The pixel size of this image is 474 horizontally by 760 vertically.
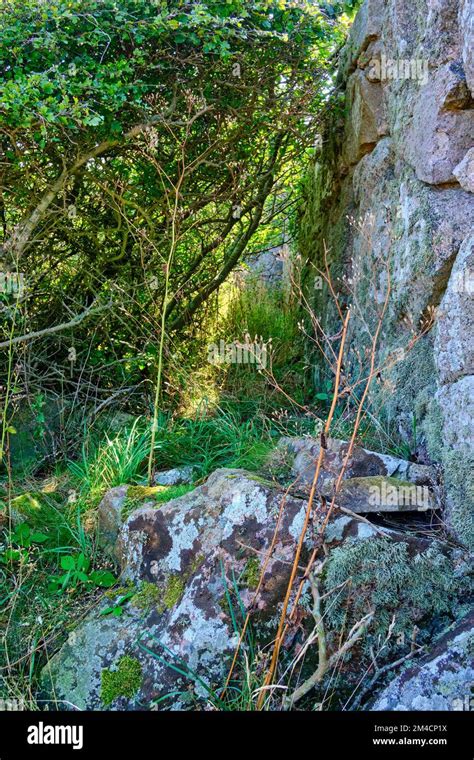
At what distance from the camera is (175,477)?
3730 millimetres

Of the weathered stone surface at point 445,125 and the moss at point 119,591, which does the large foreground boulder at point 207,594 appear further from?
the weathered stone surface at point 445,125

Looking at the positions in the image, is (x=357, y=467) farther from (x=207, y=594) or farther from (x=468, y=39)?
(x=468, y=39)

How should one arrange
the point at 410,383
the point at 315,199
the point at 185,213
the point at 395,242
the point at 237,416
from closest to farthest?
the point at 410,383 < the point at 395,242 < the point at 237,416 < the point at 185,213 < the point at 315,199

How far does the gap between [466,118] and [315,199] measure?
2.51 metres

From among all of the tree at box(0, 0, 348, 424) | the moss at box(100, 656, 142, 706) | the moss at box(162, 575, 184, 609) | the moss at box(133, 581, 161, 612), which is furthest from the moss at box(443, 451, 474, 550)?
the tree at box(0, 0, 348, 424)

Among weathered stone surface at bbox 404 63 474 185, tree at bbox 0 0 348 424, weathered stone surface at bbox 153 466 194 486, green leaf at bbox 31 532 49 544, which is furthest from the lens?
tree at bbox 0 0 348 424

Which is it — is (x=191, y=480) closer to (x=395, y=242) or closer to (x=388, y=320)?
(x=388, y=320)

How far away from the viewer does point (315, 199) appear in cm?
570

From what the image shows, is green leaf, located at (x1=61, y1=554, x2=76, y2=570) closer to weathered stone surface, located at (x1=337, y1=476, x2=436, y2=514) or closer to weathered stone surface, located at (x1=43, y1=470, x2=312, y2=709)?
weathered stone surface, located at (x1=43, y1=470, x2=312, y2=709)

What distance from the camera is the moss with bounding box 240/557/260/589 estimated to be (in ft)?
8.73

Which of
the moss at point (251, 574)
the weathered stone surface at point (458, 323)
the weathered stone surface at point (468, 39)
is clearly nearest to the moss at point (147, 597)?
the moss at point (251, 574)

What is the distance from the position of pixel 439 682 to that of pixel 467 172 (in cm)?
202

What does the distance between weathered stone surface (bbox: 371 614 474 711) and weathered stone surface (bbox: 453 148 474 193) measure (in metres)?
1.80

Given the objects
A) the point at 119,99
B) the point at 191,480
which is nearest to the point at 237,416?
the point at 191,480
